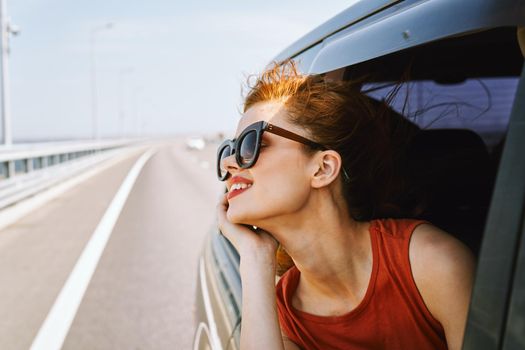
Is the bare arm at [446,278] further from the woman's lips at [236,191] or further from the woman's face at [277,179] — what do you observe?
the woman's lips at [236,191]

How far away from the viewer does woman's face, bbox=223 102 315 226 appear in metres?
1.89

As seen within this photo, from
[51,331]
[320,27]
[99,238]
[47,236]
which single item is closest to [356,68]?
[320,27]

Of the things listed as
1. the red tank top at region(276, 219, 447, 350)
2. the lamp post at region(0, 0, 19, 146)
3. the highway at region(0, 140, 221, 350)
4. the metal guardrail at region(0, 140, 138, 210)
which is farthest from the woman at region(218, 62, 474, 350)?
the lamp post at region(0, 0, 19, 146)

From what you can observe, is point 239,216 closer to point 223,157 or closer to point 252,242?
point 252,242

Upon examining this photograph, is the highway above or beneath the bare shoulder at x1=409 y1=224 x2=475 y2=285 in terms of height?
beneath

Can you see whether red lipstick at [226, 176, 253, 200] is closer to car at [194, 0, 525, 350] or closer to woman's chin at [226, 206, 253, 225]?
woman's chin at [226, 206, 253, 225]

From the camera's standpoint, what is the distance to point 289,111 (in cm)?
195

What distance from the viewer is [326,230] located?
1.97 m

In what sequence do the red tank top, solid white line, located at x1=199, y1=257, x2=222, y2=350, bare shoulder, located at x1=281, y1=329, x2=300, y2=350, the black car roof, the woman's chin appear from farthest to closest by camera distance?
solid white line, located at x1=199, y1=257, x2=222, y2=350 < the woman's chin < bare shoulder, located at x1=281, y1=329, x2=300, y2=350 < the red tank top < the black car roof

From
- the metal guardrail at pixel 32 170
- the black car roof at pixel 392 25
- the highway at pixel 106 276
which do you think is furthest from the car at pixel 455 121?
the metal guardrail at pixel 32 170

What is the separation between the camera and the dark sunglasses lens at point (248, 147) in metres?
1.93

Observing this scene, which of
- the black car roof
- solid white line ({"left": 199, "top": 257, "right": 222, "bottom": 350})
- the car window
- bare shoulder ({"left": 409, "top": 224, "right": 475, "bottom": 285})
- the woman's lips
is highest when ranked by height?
the black car roof

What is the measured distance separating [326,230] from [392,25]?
0.76m

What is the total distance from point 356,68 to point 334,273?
0.85 metres
